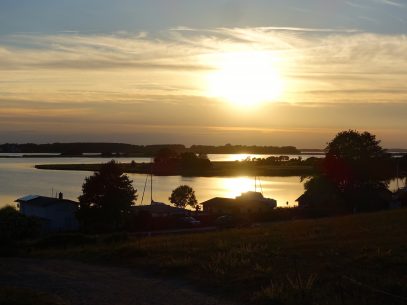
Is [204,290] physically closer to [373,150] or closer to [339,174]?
[339,174]

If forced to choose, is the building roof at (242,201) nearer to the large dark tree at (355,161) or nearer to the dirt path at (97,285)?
the large dark tree at (355,161)

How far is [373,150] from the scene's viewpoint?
70875mm

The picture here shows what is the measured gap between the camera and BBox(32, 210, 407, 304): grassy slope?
11.6 meters

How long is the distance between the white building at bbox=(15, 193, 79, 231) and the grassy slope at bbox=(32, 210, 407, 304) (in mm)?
35775

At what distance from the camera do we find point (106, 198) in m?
54.7

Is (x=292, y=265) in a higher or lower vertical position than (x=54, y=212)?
higher

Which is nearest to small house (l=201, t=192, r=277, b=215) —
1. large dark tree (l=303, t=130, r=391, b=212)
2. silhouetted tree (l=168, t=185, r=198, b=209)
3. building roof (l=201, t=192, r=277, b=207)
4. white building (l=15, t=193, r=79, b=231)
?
building roof (l=201, t=192, r=277, b=207)

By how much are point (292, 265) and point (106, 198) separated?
4134 cm

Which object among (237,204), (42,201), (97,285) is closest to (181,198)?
(237,204)

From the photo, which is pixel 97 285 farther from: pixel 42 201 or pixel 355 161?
pixel 355 161

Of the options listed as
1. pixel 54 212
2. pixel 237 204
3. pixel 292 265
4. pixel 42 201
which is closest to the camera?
pixel 292 265

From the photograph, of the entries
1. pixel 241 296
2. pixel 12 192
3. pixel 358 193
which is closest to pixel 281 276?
pixel 241 296

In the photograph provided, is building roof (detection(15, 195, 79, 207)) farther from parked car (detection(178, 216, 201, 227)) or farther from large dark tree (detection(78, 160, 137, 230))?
parked car (detection(178, 216, 201, 227))

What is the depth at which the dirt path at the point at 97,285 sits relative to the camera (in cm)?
1220
